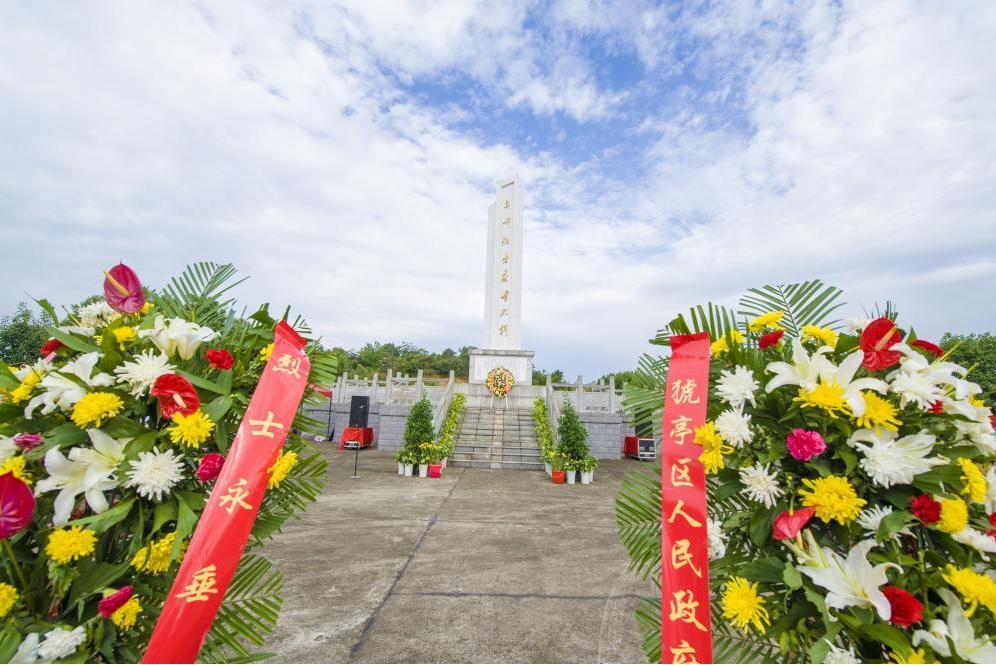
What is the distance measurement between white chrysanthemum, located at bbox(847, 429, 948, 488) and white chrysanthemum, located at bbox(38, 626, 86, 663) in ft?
6.70

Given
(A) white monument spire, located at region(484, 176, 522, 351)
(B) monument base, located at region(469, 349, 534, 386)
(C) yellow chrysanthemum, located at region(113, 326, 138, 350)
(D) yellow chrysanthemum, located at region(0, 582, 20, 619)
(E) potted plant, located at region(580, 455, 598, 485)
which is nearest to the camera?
(D) yellow chrysanthemum, located at region(0, 582, 20, 619)

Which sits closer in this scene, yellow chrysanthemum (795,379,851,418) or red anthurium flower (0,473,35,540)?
red anthurium flower (0,473,35,540)

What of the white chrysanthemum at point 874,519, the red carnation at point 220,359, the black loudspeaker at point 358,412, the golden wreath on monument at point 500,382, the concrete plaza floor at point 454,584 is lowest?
the concrete plaza floor at point 454,584

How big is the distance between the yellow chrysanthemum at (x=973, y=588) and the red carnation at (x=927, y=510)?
0.12 m

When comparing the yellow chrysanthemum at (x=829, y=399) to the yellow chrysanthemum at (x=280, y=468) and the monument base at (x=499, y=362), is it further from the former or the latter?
the monument base at (x=499, y=362)

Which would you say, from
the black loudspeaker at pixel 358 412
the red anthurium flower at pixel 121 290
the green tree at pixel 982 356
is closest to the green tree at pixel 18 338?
the black loudspeaker at pixel 358 412

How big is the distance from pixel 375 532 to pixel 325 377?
436cm

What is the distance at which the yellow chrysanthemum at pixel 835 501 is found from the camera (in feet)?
3.95

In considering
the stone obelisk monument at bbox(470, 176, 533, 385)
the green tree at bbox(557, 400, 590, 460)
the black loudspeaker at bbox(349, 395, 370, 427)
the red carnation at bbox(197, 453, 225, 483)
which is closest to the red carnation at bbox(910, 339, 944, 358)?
the red carnation at bbox(197, 453, 225, 483)

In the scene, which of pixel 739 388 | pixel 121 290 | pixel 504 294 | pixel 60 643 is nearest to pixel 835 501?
pixel 739 388

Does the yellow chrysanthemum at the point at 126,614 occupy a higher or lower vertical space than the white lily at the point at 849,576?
lower

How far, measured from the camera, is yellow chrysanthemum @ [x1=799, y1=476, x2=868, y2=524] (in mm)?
1204

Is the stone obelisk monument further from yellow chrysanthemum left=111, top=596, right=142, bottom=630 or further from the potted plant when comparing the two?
yellow chrysanthemum left=111, top=596, right=142, bottom=630

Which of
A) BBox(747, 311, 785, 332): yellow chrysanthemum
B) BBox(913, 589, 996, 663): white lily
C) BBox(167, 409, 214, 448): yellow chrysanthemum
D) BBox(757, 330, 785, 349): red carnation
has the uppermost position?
BBox(747, 311, 785, 332): yellow chrysanthemum
